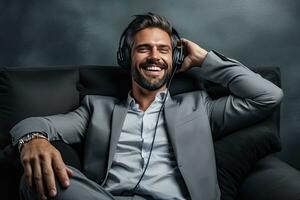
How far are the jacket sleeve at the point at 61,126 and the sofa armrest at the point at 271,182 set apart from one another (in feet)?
2.01

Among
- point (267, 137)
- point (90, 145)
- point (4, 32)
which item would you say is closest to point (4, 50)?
point (4, 32)

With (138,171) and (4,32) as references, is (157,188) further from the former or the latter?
(4,32)

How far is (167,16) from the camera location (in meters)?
2.33

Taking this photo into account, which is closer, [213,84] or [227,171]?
[227,171]

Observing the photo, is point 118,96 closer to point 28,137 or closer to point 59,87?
point 59,87

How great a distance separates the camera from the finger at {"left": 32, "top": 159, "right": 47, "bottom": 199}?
4.43 ft

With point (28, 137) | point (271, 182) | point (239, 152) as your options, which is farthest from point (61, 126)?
point (271, 182)

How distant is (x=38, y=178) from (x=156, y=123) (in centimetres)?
51

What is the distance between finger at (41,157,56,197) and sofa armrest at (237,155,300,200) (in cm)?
62

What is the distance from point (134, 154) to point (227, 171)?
32 cm

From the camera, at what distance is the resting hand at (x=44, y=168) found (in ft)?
4.42

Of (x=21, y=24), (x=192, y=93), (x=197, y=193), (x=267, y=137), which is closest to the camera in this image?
(x=197, y=193)

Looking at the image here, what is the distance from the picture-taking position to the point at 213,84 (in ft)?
6.33

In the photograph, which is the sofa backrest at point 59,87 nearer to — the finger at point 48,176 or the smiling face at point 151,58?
the smiling face at point 151,58
